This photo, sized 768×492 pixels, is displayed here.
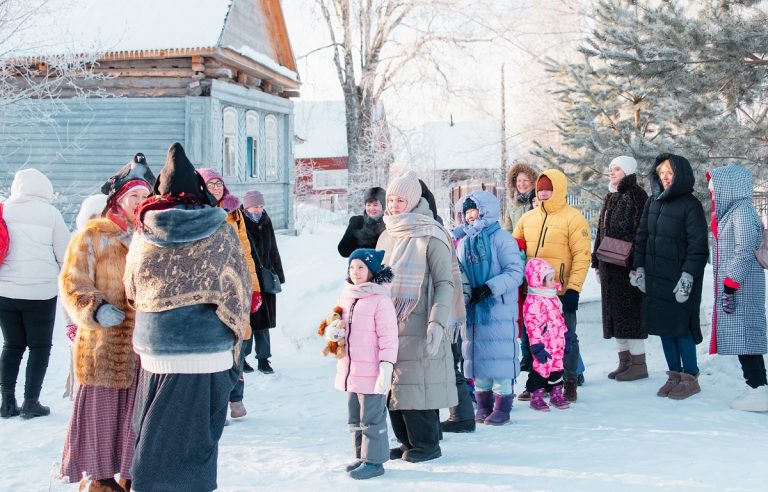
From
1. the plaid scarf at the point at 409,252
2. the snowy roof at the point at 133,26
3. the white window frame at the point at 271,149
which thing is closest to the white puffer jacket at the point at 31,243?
the plaid scarf at the point at 409,252

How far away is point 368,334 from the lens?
4492 millimetres

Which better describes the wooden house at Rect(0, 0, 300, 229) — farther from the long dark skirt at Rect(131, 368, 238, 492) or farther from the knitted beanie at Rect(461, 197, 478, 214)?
the long dark skirt at Rect(131, 368, 238, 492)

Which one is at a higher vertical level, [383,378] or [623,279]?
[623,279]

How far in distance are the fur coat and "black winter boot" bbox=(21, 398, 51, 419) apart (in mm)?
2281

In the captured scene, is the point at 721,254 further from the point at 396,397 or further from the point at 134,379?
the point at 134,379

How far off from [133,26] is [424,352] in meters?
12.3

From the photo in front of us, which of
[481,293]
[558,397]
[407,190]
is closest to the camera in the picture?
[407,190]

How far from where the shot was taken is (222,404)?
3.70m

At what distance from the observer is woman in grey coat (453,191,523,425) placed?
18.5ft

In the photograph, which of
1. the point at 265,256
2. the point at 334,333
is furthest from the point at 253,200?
the point at 334,333

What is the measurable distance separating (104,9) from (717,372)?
1374cm

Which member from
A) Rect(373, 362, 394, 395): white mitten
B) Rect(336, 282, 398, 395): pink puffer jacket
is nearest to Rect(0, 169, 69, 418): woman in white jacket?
Rect(336, 282, 398, 395): pink puffer jacket

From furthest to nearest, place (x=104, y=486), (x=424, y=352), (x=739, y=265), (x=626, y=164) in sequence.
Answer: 1. (x=626, y=164)
2. (x=739, y=265)
3. (x=424, y=352)
4. (x=104, y=486)

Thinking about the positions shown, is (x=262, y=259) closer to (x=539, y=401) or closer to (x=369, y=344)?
(x=539, y=401)
